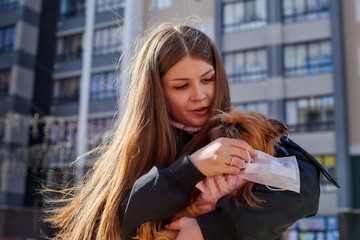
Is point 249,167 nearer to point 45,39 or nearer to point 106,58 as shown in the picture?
point 106,58

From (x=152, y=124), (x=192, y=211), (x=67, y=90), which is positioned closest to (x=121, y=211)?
(x=192, y=211)

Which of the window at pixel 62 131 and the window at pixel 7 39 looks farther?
the window at pixel 7 39

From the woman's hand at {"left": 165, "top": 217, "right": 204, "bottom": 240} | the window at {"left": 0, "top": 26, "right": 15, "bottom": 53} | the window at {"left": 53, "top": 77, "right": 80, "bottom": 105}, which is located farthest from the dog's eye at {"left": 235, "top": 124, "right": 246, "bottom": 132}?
the window at {"left": 0, "top": 26, "right": 15, "bottom": 53}

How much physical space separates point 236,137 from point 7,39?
22.2m

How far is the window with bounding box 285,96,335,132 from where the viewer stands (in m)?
17.0

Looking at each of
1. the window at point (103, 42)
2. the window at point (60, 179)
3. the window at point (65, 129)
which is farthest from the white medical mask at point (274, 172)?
the window at point (103, 42)

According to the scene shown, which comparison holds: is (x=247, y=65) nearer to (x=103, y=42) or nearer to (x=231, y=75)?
(x=231, y=75)

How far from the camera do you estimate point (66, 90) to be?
22.1 m

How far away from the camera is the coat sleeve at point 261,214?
1.15 meters

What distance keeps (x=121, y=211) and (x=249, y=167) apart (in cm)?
42

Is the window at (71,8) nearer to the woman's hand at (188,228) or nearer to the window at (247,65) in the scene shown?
the window at (247,65)

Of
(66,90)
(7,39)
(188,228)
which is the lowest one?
(188,228)

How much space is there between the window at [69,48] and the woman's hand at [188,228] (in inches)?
845

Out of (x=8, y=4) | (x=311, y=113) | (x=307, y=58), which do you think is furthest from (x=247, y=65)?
(x=8, y=4)
